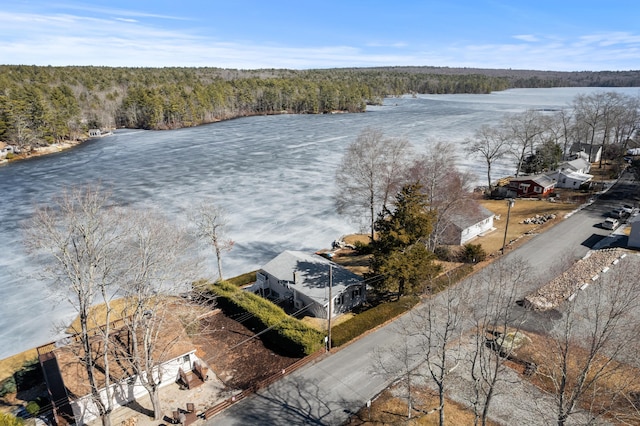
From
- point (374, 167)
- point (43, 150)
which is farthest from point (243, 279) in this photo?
point (43, 150)

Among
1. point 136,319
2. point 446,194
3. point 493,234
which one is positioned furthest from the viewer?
point 493,234

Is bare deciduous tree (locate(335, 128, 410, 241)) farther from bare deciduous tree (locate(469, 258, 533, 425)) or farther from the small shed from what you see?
the small shed

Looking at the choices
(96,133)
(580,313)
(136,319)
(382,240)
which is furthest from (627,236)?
(96,133)

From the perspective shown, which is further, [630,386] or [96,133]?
[96,133]

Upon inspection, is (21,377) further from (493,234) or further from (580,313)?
(493,234)

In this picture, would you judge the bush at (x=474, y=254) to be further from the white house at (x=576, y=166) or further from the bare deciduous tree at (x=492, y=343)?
the white house at (x=576, y=166)

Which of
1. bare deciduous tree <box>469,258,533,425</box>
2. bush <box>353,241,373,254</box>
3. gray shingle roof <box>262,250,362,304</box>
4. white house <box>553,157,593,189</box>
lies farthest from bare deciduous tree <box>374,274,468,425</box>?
white house <box>553,157,593,189</box>

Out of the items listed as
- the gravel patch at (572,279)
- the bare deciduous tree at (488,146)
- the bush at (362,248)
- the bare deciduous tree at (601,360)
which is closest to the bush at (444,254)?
the bush at (362,248)
